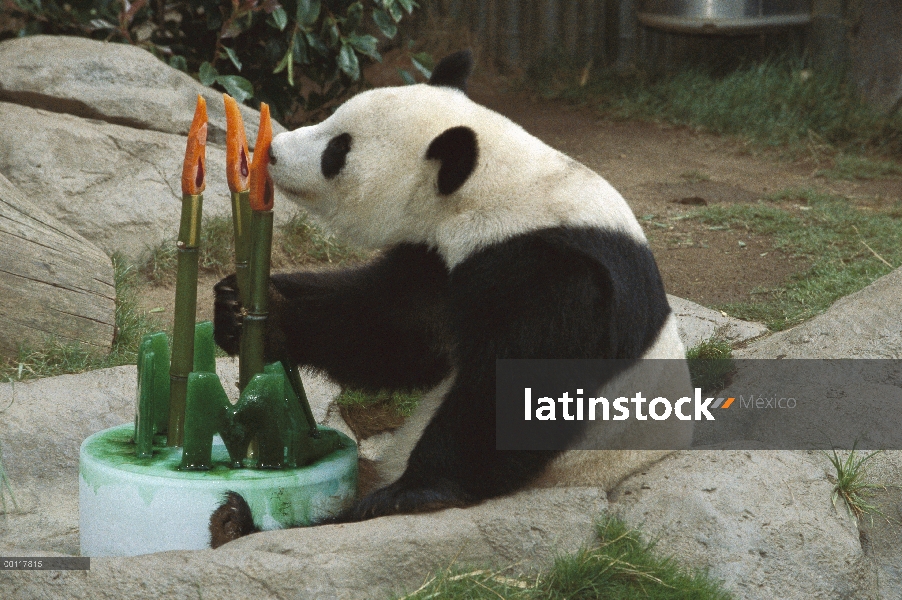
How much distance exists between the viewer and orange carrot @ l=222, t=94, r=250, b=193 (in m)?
2.78

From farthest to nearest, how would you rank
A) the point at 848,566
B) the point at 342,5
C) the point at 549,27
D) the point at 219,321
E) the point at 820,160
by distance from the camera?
the point at 549,27 → the point at 820,160 → the point at 342,5 → the point at 219,321 → the point at 848,566

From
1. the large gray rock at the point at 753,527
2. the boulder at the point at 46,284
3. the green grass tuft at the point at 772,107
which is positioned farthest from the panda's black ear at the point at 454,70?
the green grass tuft at the point at 772,107

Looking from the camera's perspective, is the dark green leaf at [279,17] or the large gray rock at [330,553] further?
the dark green leaf at [279,17]

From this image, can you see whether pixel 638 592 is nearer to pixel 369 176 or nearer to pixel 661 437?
pixel 661 437

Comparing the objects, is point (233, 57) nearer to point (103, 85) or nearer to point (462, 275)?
point (103, 85)

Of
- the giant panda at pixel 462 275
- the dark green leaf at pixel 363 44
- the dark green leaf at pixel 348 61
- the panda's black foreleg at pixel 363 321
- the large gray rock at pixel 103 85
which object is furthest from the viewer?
the dark green leaf at pixel 363 44

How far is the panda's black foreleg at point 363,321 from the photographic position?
306cm

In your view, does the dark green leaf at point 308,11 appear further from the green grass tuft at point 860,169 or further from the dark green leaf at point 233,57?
the green grass tuft at point 860,169

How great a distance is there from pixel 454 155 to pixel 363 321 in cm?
66

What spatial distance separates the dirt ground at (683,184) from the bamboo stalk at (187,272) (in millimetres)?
1984

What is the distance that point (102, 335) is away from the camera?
4398mm

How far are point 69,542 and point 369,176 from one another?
1460 millimetres

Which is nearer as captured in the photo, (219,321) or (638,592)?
(638,592)

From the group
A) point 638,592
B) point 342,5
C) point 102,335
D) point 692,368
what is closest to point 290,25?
point 342,5
